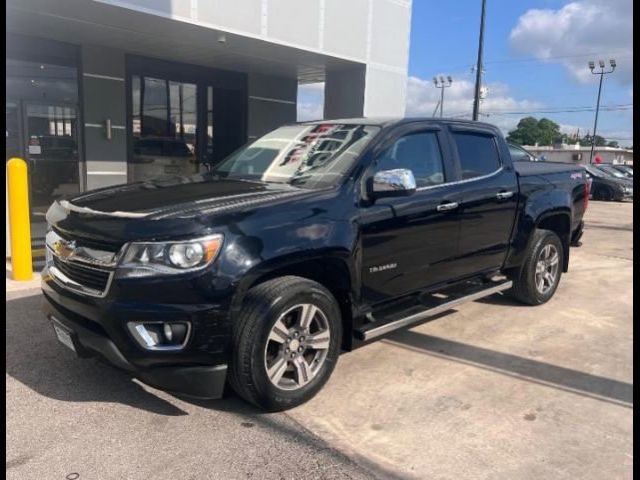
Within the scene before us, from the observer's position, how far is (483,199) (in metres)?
4.89

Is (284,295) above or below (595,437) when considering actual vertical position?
above

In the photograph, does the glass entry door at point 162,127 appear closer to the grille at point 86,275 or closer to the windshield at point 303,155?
the windshield at point 303,155

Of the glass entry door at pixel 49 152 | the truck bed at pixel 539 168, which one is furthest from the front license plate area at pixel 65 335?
the glass entry door at pixel 49 152

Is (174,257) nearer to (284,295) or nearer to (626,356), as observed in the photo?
(284,295)

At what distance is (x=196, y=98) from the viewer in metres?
12.7

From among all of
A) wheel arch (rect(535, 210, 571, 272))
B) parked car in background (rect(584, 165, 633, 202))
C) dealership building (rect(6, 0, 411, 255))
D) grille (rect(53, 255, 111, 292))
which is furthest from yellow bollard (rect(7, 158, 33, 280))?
parked car in background (rect(584, 165, 633, 202))

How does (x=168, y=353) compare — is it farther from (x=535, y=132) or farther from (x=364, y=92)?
(x=535, y=132)

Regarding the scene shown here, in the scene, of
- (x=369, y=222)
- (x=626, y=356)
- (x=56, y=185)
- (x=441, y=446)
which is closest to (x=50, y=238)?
(x=369, y=222)

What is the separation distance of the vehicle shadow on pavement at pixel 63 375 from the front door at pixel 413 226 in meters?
1.63

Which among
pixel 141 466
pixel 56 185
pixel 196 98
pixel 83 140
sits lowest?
pixel 141 466

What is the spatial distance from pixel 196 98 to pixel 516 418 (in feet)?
35.6

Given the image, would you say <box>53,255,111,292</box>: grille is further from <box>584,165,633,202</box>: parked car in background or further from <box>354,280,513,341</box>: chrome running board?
<box>584,165,633,202</box>: parked car in background

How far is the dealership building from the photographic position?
8836 mm

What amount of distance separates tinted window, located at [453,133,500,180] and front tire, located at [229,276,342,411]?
6.41 feet
